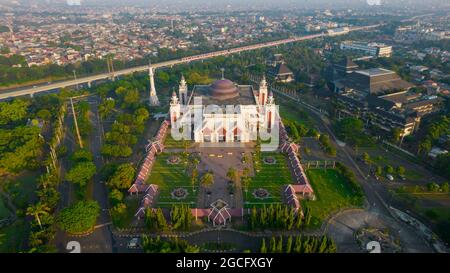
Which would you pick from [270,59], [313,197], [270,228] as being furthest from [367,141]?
[270,59]

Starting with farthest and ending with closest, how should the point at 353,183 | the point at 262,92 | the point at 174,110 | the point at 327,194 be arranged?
the point at 262,92 < the point at 174,110 < the point at 353,183 < the point at 327,194

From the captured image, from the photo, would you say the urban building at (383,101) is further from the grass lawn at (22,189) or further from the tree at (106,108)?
the grass lawn at (22,189)

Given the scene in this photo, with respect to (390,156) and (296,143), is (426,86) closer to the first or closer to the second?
(390,156)

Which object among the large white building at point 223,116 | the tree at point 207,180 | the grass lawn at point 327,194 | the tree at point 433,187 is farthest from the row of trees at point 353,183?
the tree at point 207,180

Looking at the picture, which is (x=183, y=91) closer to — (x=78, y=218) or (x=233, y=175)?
(x=233, y=175)

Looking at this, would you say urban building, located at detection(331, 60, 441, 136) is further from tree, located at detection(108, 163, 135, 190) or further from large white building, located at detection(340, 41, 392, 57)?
large white building, located at detection(340, 41, 392, 57)

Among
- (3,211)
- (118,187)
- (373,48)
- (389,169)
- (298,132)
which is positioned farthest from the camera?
(373,48)

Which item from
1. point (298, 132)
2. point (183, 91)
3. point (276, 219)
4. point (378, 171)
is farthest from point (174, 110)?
point (378, 171)
